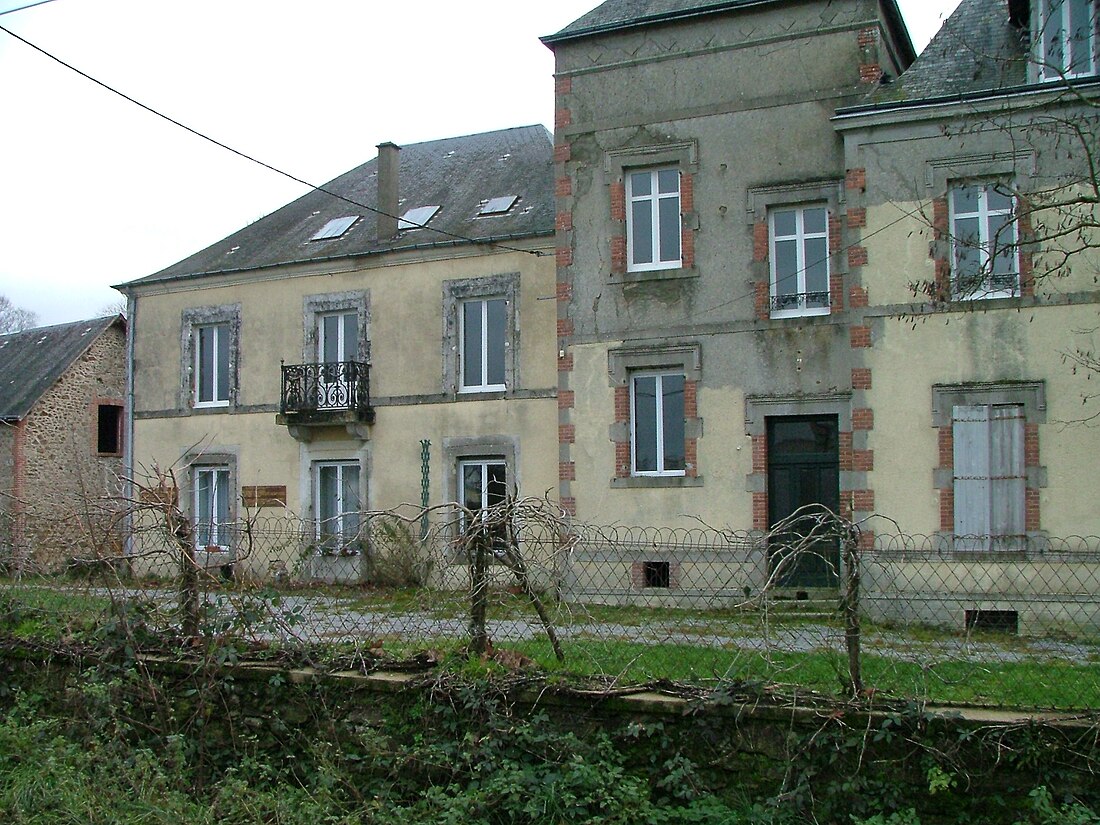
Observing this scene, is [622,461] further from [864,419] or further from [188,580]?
[188,580]

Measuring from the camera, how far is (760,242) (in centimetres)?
1493

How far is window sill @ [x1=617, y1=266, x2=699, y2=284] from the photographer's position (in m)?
15.3

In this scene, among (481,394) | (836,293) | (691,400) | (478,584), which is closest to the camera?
(478,584)

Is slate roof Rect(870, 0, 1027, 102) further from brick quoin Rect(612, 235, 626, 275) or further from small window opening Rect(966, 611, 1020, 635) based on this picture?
small window opening Rect(966, 611, 1020, 635)

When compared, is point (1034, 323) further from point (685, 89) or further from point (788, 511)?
point (685, 89)

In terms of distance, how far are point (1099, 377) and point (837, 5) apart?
6.14 m

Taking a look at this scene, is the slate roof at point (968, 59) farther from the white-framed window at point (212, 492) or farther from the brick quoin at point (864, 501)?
the white-framed window at point (212, 492)

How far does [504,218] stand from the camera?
18781 millimetres

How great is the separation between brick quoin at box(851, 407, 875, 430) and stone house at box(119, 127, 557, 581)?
5515 millimetres

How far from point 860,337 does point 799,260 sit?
1.74m

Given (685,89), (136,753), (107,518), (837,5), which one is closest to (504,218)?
(685,89)

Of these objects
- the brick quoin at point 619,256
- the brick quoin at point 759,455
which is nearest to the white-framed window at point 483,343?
the brick quoin at point 619,256

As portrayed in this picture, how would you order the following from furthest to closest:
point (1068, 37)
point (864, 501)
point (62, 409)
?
point (62, 409)
point (864, 501)
point (1068, 37)

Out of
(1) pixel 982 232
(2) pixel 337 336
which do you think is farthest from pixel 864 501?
(2) pixel 337 336
